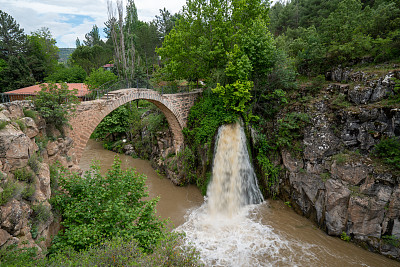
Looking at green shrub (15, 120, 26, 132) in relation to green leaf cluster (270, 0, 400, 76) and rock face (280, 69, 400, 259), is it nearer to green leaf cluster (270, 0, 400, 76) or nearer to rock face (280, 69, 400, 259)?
rock face (280, 69, 400, 259)

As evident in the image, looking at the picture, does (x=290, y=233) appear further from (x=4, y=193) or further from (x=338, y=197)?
(x=4, y=193)

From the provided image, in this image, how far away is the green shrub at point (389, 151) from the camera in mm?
7925

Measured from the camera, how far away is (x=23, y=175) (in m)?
5.28

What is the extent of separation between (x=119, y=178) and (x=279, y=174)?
7.94 m

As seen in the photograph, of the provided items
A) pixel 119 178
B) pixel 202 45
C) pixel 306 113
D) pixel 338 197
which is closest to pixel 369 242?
pixel 338 197

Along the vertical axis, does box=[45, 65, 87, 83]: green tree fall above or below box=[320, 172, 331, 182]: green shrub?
above

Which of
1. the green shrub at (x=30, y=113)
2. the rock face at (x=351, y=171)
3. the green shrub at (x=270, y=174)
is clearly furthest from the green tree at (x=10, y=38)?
the rock face at (x=351, y=171)

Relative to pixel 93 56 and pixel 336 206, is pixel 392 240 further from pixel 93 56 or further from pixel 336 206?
pixel 93 56

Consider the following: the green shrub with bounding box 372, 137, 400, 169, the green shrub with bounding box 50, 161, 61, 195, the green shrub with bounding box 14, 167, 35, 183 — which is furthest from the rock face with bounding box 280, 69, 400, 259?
the green shrub with bounding box 14, 167, 35, 183

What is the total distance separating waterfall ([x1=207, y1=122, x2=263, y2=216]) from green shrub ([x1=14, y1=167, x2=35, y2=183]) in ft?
25.4

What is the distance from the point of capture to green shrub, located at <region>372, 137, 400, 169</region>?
26.0ft

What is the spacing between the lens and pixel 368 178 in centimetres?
830

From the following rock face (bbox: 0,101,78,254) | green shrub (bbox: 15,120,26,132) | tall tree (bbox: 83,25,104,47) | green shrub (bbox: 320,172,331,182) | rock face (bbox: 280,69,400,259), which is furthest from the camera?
tall tree (bbox: 83,25,104,47)

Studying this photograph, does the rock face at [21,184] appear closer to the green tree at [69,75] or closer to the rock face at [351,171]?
the rock face at [351,171]
